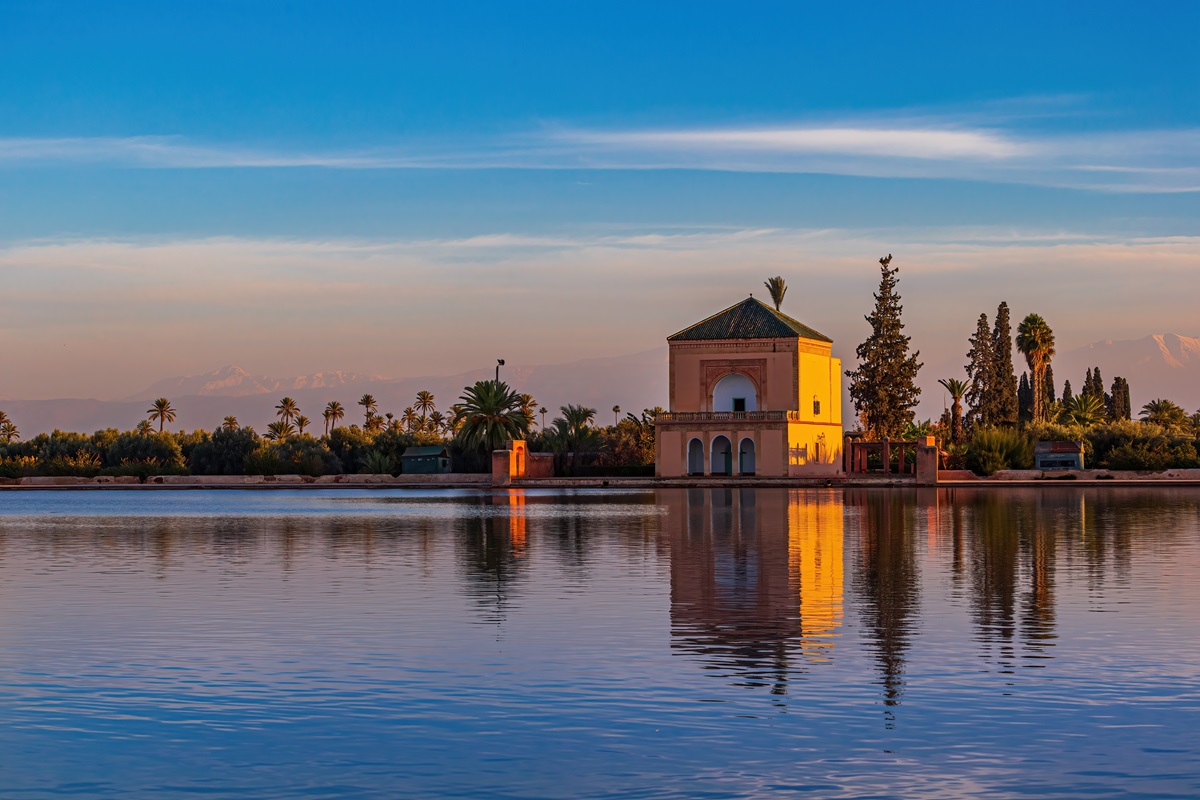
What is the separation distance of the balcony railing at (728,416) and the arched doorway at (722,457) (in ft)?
4.05

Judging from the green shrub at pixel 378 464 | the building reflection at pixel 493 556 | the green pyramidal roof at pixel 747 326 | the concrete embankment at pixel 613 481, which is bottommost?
the building reflection at pixel 493 556

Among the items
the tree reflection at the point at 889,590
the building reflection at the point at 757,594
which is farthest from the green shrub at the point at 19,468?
the tree reflection at the point at 889,590

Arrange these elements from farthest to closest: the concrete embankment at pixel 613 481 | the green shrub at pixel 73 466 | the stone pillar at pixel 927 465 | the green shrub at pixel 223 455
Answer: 1. the green shrub at pixel 223 455
2. the green shrub at pixel 73 466
3. the concrete embankment at pixel 613 481
4. the stone pillar at pixel 927 465

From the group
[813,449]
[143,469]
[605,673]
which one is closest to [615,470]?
[813,449]

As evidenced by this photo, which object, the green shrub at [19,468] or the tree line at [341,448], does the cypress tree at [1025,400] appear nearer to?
the tree line at [341,448]

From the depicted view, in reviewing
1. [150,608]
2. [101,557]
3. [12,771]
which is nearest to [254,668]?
[12,771]

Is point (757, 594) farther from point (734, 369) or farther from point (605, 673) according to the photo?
point (734, 369)

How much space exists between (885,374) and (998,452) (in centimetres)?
927

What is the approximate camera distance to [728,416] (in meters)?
73.2

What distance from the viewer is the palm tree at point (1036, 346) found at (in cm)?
9388

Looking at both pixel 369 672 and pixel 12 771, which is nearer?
pixel 12 771

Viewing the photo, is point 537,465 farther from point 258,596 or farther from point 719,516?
point 258,596

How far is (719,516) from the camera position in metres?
36.4

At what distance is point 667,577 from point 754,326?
5632 cm
